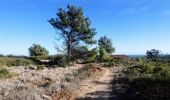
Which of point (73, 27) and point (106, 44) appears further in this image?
point (106, 44)

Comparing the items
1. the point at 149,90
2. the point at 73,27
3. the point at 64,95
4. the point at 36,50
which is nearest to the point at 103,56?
the point at 73,27

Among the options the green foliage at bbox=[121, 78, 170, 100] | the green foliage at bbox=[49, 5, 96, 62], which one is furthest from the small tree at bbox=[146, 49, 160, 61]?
the green foliage at bbox=[121, 78, 170, 100]

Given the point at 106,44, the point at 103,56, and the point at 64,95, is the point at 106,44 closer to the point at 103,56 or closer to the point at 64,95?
the point at 103,56

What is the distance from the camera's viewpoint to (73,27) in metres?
53.7

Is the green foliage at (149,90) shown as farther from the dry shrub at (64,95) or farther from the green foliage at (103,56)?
the green foliage at (103,56)

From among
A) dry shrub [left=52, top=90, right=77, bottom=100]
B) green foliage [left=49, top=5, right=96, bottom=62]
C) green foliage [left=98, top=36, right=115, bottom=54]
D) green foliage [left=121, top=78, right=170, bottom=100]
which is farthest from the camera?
green foliage [left=98, top=36, right=115, bottom=54]

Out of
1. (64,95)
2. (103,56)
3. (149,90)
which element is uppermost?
(103,56)

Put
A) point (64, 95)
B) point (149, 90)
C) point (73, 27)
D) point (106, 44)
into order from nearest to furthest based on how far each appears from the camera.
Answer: point (149, 90) → point (64, 95) → point (73, 27) → point (106, 44)

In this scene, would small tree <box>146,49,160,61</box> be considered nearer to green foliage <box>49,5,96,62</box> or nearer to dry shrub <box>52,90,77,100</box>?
green foliage <box>49,5,96,62</box>

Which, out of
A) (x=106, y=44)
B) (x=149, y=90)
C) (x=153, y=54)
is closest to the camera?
(x=149, y=90)

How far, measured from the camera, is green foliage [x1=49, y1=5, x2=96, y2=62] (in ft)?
175

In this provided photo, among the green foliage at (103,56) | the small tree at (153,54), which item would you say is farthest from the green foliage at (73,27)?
the small tree at (153,54)

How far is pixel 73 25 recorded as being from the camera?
53.6 metres

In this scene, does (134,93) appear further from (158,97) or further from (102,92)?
(102,92)
